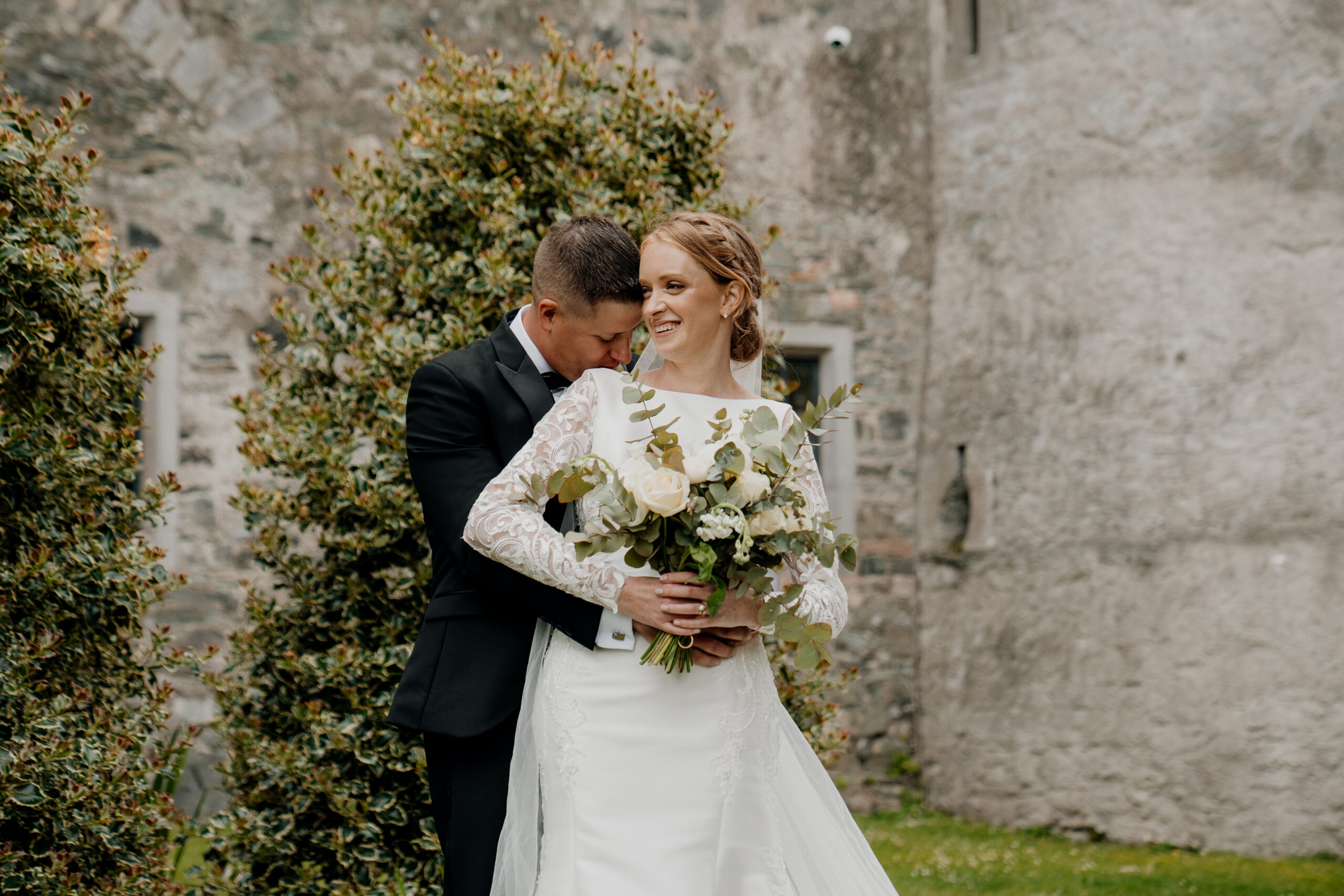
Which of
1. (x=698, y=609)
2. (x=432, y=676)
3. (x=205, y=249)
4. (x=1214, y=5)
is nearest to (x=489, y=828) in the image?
(x=432, y=676)

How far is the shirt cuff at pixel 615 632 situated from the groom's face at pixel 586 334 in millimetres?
638

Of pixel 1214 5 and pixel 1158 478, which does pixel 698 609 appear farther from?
pixel 1214 5

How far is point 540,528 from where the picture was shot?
260cm

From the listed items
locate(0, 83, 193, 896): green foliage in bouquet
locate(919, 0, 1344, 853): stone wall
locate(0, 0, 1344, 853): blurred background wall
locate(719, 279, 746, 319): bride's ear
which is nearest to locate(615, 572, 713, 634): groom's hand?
locate(719, 279, 746, 319): bride's ear

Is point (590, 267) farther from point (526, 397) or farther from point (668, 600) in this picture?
point (668, 600)

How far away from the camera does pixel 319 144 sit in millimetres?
7098

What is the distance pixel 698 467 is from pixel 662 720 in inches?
22.8

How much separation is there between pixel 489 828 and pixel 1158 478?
5473mm

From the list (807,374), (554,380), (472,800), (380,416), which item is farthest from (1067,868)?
(554,380)

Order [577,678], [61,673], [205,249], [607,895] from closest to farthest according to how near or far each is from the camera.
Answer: [607,895]
[577,678]
[61,673]
[205,249]

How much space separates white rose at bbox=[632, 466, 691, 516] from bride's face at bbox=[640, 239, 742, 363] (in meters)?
0.47

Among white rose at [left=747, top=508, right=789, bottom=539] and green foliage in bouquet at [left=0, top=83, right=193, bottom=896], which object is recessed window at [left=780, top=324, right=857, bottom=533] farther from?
white rose at [left=747, top=508, right=789, bottom=539]

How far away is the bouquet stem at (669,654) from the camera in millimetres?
2549

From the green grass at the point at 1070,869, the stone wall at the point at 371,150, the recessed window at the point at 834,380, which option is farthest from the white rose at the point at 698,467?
the recessed window at the point at 834,380
